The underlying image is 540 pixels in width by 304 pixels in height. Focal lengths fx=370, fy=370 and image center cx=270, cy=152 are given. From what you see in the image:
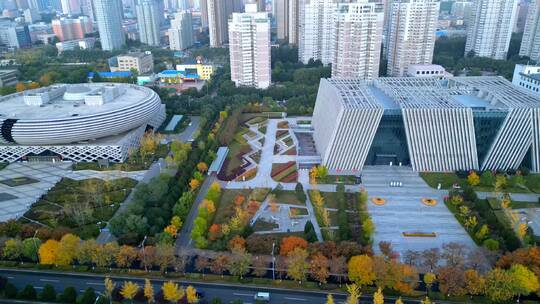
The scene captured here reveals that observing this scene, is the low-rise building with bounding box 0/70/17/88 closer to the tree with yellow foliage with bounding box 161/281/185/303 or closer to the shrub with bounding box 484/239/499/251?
the tree with yellow foliage with bounding box 161/281/185/303

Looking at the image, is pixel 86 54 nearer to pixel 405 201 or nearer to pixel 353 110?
pixel 353 110

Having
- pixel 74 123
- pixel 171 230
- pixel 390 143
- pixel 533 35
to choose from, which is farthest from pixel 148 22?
pixel 171 230

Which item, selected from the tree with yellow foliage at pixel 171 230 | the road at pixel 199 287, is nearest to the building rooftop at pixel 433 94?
the road at pixel 199 287

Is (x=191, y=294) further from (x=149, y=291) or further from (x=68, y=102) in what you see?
(x=68, y=102)

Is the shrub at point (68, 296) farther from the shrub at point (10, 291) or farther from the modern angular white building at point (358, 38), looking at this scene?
the modern angular white building at point (358, 38)

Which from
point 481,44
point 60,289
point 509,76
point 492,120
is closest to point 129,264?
point 60,289

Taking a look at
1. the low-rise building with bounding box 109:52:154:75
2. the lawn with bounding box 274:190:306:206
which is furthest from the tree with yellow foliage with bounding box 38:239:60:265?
the low-rise building with bounding box 109:52:154:75
